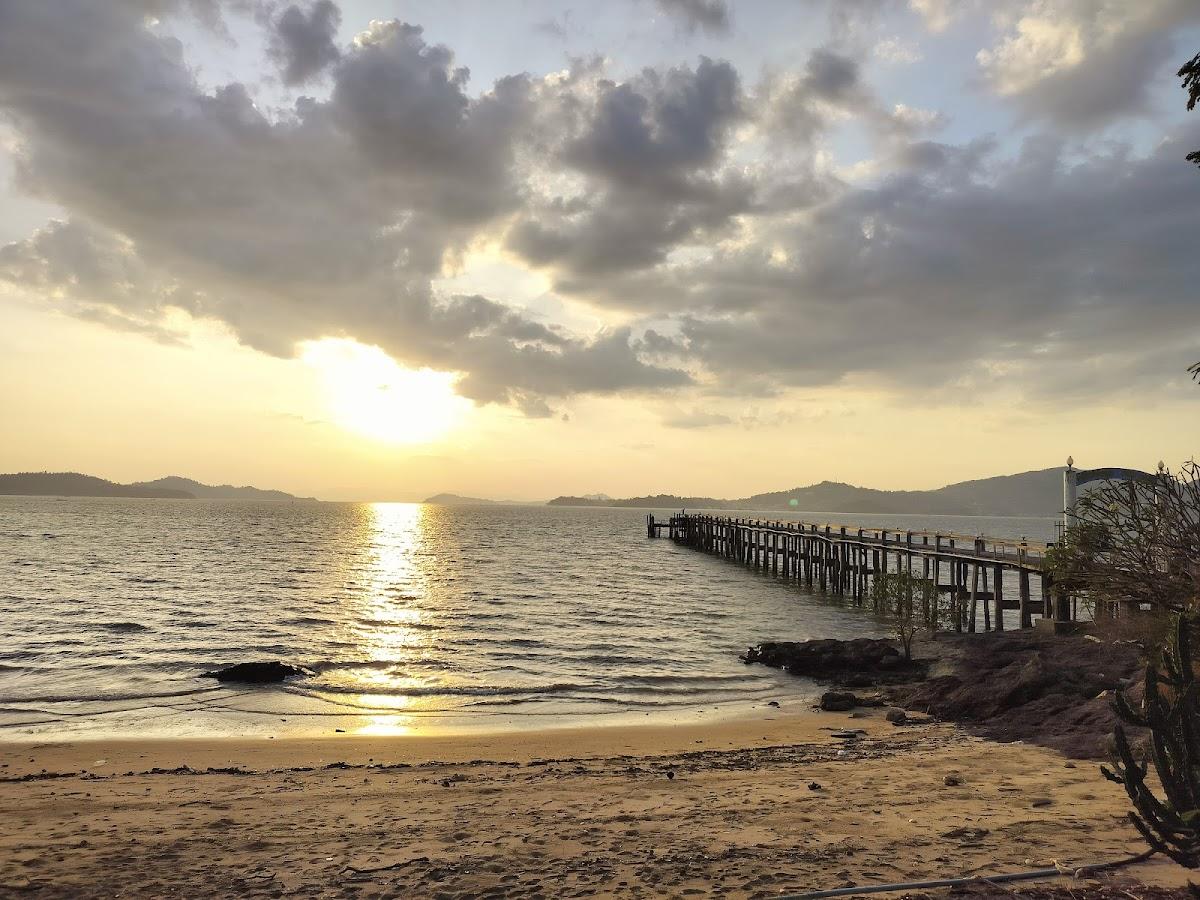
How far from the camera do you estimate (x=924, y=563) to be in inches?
1801

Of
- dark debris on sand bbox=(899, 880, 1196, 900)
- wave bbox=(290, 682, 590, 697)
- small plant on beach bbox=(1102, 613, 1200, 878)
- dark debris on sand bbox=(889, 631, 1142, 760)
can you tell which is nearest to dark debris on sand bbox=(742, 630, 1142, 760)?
dark debris on sand bbox=(889, 631, 1142, 760)

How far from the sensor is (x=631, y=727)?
1603 centimetres

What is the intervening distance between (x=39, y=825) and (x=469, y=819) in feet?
15.9

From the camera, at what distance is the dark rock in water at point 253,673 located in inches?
787

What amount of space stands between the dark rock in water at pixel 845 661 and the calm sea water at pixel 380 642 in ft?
2.83

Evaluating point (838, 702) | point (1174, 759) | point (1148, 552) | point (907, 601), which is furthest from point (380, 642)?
point (1174, 759)

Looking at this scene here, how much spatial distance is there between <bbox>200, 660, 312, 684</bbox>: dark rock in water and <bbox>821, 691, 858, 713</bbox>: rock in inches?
545

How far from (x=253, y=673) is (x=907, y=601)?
17753 mm

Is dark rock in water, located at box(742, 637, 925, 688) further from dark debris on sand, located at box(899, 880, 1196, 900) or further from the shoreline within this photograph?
dark debris on sand, located at box(899, 880, 1196, 900)

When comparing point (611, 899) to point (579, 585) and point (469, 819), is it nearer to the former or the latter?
point (469, 819)

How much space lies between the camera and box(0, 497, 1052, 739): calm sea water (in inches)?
683

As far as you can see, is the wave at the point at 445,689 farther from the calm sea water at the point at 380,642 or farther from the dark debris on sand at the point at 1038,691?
the dark debris on sand at the point at 1038,691

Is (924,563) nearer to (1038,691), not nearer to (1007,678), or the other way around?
(1007,678)

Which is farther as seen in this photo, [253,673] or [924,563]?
[924,563]
